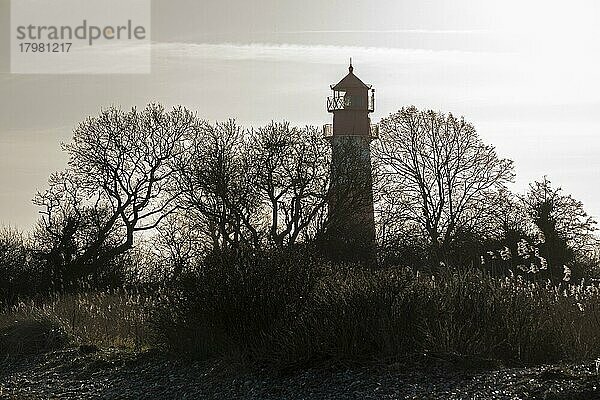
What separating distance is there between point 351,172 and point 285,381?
67.7ft

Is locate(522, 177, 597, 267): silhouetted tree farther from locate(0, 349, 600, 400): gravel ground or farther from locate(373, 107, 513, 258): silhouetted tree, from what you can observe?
locate(0, 349, 600, 400): gravel ground

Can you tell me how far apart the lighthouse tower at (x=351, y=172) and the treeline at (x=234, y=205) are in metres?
0.22

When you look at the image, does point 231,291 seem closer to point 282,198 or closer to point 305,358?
point 305,358

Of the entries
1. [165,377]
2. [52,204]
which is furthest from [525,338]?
[52,204]

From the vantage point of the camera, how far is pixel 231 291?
602 inches

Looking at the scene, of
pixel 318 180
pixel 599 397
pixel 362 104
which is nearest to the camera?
pixel 599 397

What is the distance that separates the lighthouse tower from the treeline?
0.22 meters

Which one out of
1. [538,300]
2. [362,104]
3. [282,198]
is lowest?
[538,300]

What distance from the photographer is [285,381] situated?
526 inches

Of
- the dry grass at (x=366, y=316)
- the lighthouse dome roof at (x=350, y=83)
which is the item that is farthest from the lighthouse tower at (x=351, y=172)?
the dry grass at (x=366, y=316)

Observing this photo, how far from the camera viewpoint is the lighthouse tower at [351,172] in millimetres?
28203

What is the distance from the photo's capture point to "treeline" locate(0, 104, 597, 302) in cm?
3152

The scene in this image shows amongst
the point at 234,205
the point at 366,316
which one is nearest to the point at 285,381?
the point at 366,316

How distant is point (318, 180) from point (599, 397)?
22613mm
